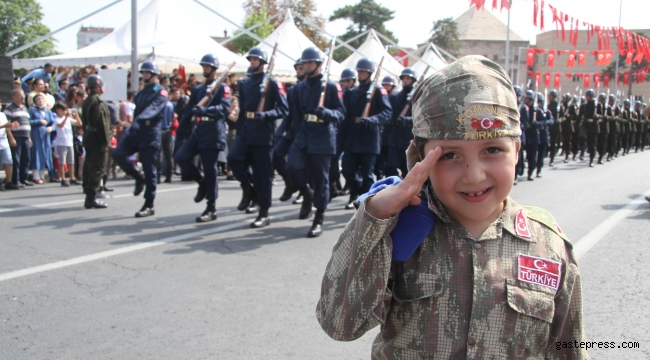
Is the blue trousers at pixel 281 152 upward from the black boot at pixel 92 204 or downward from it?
upward

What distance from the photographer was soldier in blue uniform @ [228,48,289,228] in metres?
7.64

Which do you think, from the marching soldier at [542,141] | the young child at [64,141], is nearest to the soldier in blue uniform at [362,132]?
the young child at [64,141]

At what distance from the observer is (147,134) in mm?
8219

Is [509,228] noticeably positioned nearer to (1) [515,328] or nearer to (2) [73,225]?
(1) [515,328]

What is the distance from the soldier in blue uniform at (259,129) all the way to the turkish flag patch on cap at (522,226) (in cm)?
604

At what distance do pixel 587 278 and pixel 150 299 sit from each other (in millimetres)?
3597

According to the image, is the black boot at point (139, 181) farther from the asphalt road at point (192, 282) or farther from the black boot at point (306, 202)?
the black boot at point (306, 202)

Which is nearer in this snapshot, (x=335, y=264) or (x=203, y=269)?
(x=335, y=264)

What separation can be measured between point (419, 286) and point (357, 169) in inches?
295

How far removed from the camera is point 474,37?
3024 inches

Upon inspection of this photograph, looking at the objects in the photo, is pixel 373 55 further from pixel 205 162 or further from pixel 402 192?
pixel 402 192

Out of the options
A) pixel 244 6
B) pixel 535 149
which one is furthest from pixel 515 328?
pixel 244 6

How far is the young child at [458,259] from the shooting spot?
1391 millimetres

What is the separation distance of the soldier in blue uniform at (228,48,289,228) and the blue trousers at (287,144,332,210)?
0.41 meters
